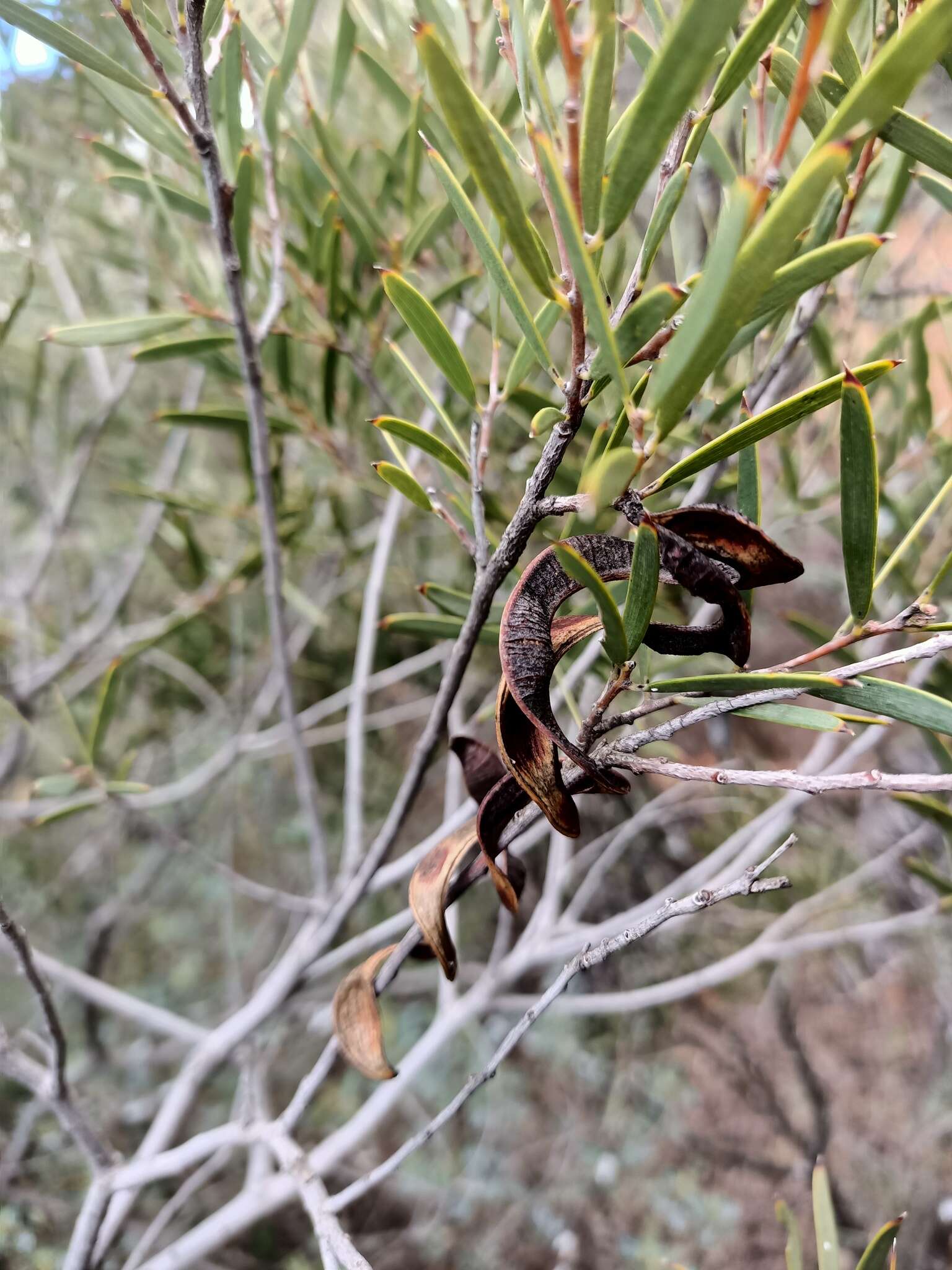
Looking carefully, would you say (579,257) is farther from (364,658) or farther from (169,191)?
(364,658)

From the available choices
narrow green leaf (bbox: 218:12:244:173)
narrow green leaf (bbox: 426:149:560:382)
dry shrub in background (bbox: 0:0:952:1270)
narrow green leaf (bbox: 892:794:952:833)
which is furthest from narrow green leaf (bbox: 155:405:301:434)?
narrow green leaf (bbox: 892:794:952:833)

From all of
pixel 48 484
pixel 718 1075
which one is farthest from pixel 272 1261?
pixel 48 484

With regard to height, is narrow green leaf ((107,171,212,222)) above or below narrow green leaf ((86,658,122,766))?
above

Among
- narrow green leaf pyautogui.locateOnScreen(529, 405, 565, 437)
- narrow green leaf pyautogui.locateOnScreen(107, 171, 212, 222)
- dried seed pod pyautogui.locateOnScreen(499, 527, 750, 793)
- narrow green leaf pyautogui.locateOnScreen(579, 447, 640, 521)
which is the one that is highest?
narrow green leaf pyautogui.locateOnScreen(107, 171, 212, 222)

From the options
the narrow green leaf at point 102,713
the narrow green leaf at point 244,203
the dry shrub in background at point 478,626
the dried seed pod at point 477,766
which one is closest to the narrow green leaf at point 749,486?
the dry shrub in background at point 478,626

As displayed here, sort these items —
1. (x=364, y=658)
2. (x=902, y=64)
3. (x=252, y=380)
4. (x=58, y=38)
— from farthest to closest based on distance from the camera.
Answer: (x=364, y=658), (x=252, y=380), (x=58, y=38), (x=902, y=64)

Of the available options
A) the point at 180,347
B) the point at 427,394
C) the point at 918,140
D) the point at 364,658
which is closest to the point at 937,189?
the point at 918,140

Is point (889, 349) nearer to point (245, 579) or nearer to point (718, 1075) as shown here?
point (245, 579)

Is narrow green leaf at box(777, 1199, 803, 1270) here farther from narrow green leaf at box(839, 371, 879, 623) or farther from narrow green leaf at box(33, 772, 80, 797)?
narrow green leaf at box(33, 772, 80, 797)
